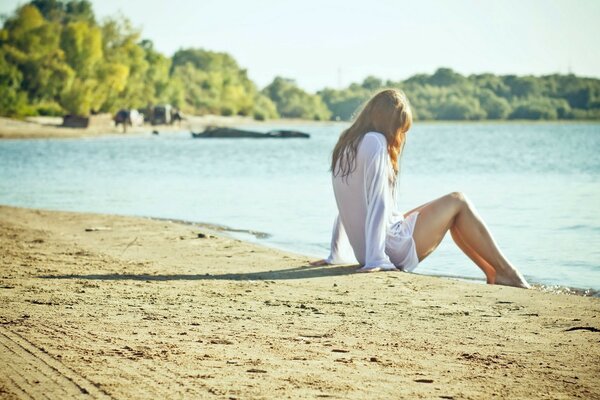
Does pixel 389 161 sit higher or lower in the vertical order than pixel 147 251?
higher

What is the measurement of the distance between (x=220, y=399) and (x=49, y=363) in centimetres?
105

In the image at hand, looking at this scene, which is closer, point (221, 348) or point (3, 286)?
point (221, 348)

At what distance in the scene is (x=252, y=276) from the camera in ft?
27.0

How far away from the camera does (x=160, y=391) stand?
4.34 metres

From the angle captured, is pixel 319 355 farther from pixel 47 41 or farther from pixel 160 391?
pixel 47 41

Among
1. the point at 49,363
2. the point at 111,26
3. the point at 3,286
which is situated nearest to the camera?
the point at 49,363

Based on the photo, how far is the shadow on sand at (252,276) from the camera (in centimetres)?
794

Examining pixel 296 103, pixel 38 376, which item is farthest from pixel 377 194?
pixel 296 103

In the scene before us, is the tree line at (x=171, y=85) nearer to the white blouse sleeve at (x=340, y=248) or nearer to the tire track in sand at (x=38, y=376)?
the white blouse sleeve at (x=340, y=248)

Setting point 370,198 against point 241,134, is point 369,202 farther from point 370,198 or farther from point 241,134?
point 241,134

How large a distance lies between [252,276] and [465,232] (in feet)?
6.02

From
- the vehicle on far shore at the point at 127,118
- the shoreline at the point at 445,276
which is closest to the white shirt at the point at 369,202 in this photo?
the shoreline at the point at 445,276

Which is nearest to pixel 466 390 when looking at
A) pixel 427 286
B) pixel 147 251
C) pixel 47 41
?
pixel 427 286

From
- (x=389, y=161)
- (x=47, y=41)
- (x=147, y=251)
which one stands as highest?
(x=47, y=41)
